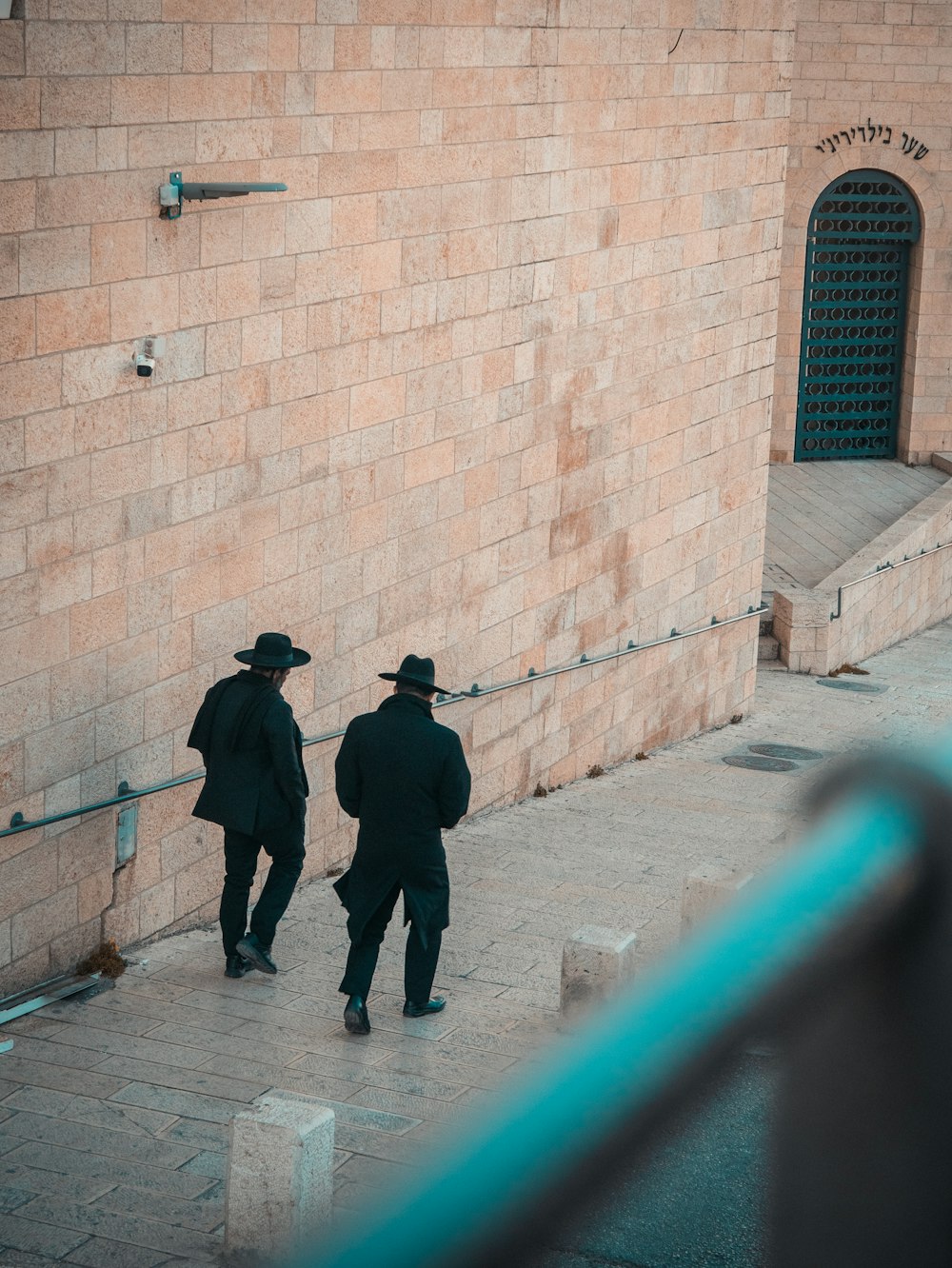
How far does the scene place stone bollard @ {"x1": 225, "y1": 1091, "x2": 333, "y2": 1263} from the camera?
4.89 m

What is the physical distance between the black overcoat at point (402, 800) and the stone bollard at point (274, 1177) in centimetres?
203

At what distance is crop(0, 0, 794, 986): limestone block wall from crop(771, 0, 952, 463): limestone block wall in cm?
899

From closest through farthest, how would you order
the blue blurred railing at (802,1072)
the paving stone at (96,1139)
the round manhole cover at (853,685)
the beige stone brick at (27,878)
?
the blue blurred railing at (802,1072) < the paving stone at (96,1139) < the beige stone brick at (27,878) < the round manhole cover at (853,685)

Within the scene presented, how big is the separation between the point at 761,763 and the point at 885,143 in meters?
12.2

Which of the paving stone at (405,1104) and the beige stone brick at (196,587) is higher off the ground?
the beige stone brick at (196,587)

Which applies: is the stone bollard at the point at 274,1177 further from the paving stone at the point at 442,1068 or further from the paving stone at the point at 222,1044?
the paving stone at the point at 222,1044

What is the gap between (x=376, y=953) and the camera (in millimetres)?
7105

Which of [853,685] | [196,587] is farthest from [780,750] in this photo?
[196,587]

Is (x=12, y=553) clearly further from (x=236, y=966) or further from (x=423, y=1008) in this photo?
(x=423, y=1008)

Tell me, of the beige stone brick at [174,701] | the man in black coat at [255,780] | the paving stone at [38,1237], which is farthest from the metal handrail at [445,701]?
the paving stone at [38,1237]

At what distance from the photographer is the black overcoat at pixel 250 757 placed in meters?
7.40

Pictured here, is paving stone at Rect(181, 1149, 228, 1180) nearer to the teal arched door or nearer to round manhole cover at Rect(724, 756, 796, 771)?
round manhole cover at Rect(724, 756, 796, 771)

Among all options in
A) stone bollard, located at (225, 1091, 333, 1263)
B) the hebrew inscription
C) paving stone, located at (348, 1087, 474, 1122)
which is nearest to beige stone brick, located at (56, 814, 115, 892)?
paving stone, located at (348, 1087, 474, 1122)

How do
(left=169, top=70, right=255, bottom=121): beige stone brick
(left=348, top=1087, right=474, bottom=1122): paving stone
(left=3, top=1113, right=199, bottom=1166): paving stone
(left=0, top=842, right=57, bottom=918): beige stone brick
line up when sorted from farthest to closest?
(left=169, top=70, right=255, bottom=121): beige stone brick → (left=0, top=842, right=57, bottom=918): beige stone brick → (left=348, top=1087, right=474, bottom=1122): paving stone → (left=3, top=1113, right=199, bottom=1166): paving stone
